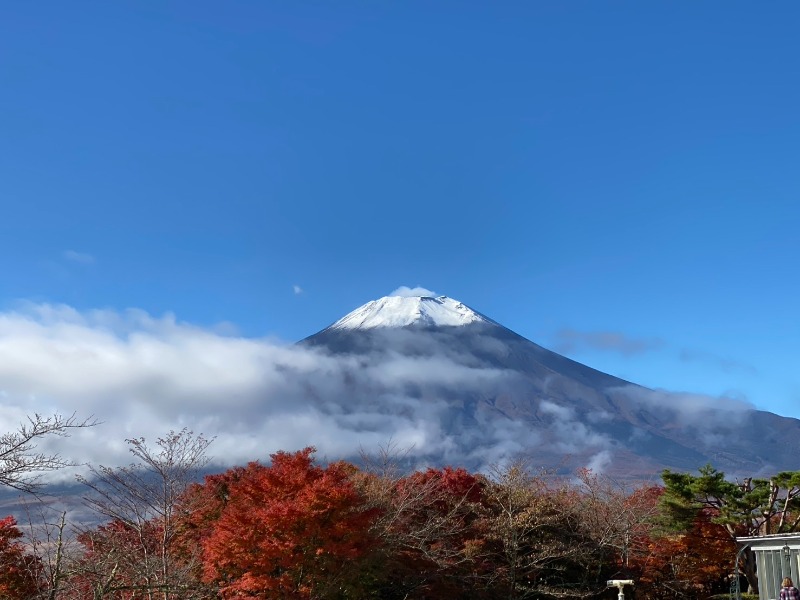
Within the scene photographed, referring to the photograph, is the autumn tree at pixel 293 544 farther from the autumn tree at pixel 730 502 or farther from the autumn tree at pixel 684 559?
the autumn tree at pixel 684 559

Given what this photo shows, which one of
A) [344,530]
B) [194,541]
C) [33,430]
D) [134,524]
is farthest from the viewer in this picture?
[194,541]

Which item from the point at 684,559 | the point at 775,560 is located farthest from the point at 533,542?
the point at 775,560

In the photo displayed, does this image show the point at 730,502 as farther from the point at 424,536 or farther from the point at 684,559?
the point at 424,536

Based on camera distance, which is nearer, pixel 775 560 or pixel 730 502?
pixel 775 560

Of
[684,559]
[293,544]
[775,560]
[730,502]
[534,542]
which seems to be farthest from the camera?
[684,559]

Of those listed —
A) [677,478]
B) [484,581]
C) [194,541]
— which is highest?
[677,478]

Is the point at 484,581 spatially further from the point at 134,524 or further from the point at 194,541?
the point at 134,524

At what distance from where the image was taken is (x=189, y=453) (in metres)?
14.8

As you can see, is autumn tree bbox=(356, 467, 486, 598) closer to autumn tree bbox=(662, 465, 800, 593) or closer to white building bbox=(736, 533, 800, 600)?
autumn tree bbox=(662, 465, 800, 593)

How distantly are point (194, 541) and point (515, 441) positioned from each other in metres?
186

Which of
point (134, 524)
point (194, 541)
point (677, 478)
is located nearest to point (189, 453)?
→ point (134, 524)

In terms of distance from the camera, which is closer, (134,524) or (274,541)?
(134,524)

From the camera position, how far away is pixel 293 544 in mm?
15391

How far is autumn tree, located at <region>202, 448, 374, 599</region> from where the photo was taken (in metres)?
15.4
